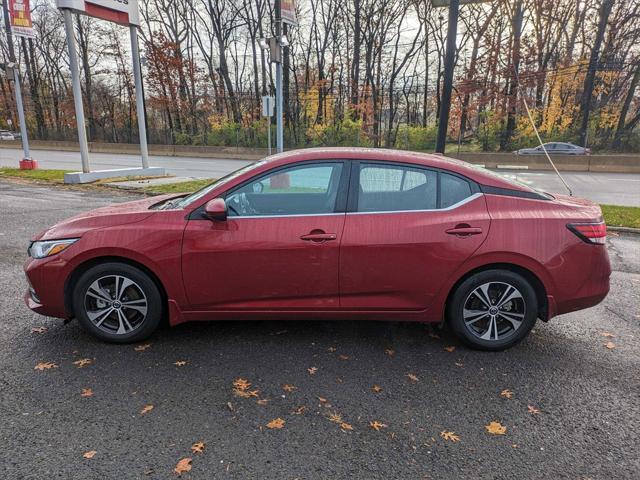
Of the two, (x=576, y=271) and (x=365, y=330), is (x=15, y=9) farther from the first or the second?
(x=576, y=271)

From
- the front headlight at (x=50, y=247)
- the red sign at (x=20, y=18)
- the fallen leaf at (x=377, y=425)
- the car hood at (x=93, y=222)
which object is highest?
the red sign at (x=20, y=18)

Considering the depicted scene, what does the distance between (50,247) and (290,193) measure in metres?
1.96

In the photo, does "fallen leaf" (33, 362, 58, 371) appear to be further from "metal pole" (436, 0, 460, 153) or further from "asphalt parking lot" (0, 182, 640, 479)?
"metal pole" (436, 0, 460, 153)

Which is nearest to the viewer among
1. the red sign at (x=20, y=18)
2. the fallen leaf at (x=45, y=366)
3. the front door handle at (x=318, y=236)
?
the fallen leaf at (x=45, y=366)

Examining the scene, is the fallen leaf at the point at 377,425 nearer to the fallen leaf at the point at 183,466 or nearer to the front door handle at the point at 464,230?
the fallen leaf at the point at 183,466

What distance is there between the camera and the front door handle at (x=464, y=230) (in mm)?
3375

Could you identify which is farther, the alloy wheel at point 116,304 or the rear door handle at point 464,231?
the alloy wheel at point 116,304

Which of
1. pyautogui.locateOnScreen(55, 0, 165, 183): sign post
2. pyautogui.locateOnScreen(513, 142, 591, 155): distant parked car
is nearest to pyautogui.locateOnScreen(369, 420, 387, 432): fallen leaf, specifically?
pyautogui.locateOnScreen(55, 0, 165, 183): sign post

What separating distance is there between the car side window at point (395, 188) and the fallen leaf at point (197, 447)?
197 cm

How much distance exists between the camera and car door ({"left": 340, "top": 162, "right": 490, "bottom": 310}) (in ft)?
11.1

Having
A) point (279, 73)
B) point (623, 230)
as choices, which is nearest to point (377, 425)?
point (623, 230)

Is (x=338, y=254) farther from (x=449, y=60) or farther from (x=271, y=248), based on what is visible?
(x=449, y=60)

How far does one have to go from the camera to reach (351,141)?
31.2 m

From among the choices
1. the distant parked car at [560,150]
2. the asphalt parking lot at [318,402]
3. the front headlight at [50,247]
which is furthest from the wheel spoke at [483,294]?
the distant parked car at [560,150]
